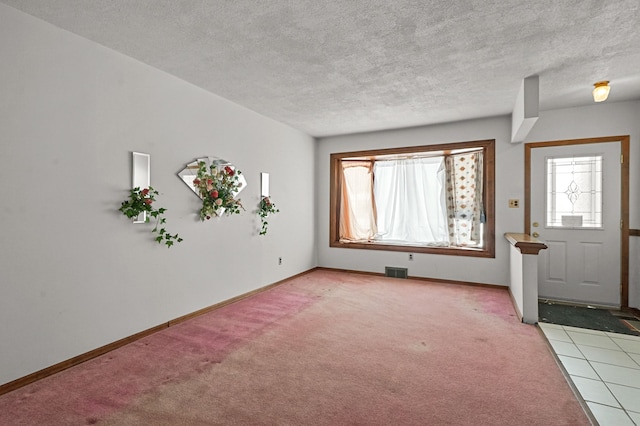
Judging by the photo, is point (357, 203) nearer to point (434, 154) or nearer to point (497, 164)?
point (434, 154)

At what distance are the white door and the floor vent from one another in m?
1.89

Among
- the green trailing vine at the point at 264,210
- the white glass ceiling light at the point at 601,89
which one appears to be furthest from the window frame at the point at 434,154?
the green trailing vine at the point at 264,210

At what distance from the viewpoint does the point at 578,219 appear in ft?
13.7

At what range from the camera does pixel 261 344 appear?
2.79 metres

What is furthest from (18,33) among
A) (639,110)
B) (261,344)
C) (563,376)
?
(639,110)

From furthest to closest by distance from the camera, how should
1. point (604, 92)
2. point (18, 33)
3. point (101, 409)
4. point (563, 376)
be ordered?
point (604, 92) < point (563, 376) < point (18, 33) < point (101, 409)

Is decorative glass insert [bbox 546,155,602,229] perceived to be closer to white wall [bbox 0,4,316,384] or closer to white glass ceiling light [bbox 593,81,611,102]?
white glass ceiling light [bbox 593,81,611,102]

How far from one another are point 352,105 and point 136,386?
143 inches

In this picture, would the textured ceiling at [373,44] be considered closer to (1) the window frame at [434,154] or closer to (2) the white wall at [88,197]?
(2) the white wall at [88,197]

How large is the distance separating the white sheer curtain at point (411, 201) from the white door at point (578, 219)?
141 cm

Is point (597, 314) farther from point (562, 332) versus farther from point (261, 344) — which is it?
point (261, 344)

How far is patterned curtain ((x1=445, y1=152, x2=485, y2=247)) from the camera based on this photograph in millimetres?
5066

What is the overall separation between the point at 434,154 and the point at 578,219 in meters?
2.20

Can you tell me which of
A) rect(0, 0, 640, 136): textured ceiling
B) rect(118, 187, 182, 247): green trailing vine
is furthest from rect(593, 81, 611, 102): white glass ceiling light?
rect(118, 187, 182, 247): green trailing vine
